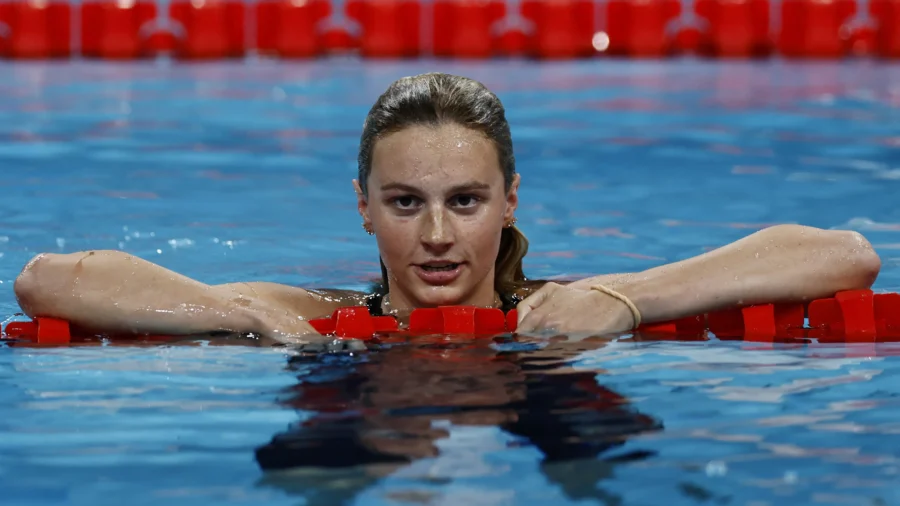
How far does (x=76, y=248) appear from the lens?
595 cm

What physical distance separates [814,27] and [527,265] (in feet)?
34.2

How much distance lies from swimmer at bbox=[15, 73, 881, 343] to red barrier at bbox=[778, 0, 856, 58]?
11699mm

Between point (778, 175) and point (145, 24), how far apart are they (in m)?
9.88

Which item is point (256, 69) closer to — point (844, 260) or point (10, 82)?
point (10, 82)

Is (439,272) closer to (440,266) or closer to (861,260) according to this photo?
(440,266)

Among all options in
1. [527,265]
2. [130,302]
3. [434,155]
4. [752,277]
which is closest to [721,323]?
[752,277]

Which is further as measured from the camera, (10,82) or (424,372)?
(10,82)

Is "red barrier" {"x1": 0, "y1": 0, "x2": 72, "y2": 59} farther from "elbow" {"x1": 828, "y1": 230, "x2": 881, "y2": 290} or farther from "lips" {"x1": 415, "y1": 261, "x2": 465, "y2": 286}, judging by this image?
"elbow" {"x1": 828, "y1": 230, "x2": 881, "y2": 290}

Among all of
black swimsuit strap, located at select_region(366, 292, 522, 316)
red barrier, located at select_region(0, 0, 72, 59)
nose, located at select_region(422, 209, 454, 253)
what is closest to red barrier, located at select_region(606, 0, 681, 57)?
red barrier, located at select_region(0, 0, 72, 59)

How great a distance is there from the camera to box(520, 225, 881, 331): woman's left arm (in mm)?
3809

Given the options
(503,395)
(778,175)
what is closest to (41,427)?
(503,395)

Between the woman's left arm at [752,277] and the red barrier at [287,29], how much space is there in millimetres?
11915

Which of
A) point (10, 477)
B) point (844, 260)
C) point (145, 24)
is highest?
point (145, 24)

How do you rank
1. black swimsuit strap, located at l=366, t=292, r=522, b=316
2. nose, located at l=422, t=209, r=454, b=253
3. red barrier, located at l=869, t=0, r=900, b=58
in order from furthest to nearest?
red barrier, located at l=869, t=0, r=900, b=58 → black swimsuit strap, located at l=366, t=292, r=522, b=316 → nose, located at l=422, t=209, r=454, b=253
